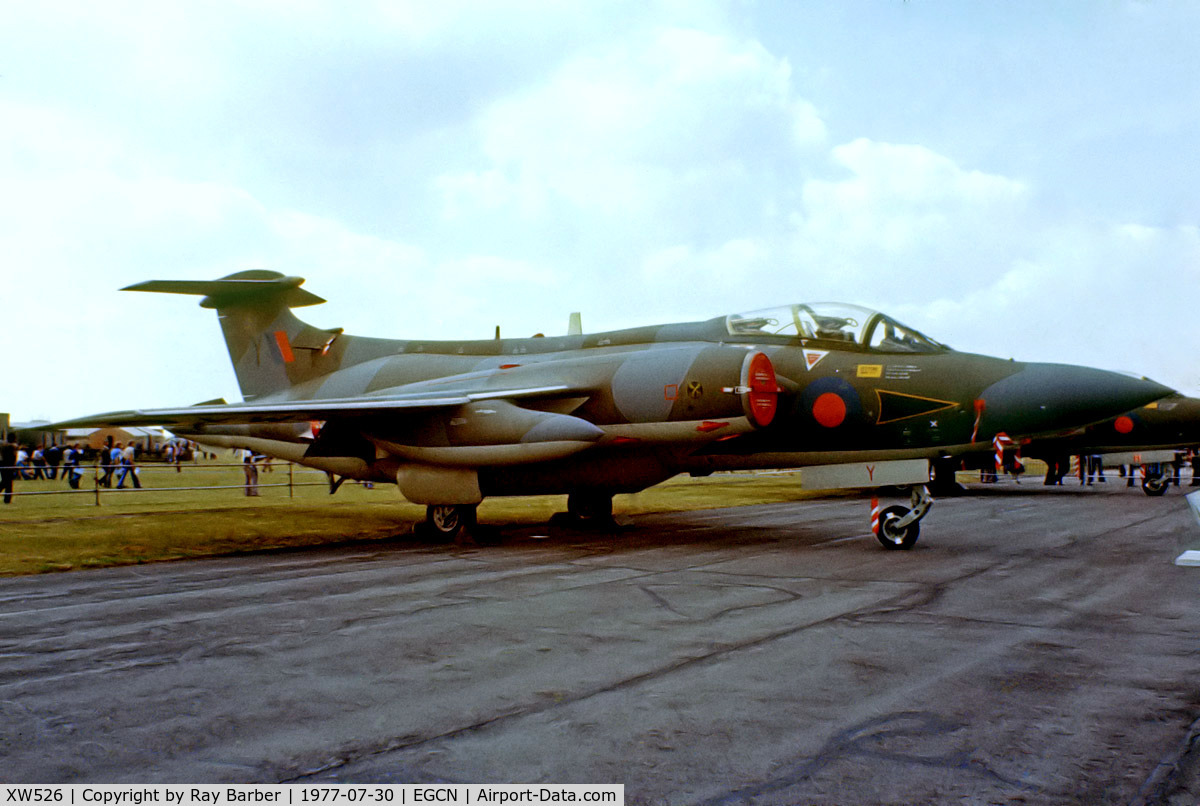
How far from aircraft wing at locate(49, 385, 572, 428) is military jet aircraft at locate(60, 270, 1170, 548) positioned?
0.10 ft

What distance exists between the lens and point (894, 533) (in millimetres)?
9531

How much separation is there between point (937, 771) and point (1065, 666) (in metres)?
1.86

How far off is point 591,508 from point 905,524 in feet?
17.8

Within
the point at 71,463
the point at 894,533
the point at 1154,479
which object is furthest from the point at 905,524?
the point at 71,463

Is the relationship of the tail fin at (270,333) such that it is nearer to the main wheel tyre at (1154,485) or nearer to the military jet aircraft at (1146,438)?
the military jet aircraft at (1146,438)

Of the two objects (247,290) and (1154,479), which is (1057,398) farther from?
(1154,479)

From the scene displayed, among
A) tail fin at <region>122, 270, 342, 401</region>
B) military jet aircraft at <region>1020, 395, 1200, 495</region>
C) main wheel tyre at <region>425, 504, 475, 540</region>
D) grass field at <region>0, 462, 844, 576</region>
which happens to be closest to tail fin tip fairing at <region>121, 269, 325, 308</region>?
tail fin at <region>122, 270, 342, 401</region>

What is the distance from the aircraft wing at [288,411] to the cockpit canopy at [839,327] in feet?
8.78

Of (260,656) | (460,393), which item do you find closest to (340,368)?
(460,393)

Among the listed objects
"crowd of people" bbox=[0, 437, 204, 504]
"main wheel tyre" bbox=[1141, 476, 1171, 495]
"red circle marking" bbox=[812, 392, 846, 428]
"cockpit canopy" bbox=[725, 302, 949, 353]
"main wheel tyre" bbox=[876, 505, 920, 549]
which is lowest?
"main wheel tyre" bbox=[1141, 476, 1171, 495]

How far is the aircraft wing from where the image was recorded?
1070 centimetres

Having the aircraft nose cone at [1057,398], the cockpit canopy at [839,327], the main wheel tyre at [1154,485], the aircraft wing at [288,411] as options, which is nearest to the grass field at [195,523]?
the aircraft wing at [288,411]

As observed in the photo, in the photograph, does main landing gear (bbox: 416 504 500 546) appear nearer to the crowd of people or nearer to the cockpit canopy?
the cockpit canopy

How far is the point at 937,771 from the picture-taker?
2.87 metres
